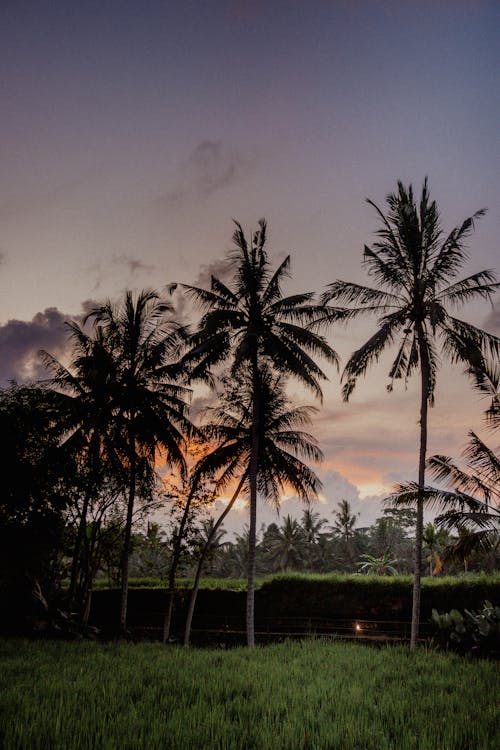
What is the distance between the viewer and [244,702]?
22.3ft

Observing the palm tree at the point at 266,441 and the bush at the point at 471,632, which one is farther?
the palm tree at the point at 266,441

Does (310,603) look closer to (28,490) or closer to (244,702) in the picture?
(28,490)

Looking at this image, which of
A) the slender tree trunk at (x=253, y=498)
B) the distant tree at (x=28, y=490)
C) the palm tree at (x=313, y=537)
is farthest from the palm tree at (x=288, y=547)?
the distant tree at (x=28, y=490)

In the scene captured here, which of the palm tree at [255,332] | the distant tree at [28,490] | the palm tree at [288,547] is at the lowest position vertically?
the palm tree at [288,547]

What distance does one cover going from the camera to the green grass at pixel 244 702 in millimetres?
5184

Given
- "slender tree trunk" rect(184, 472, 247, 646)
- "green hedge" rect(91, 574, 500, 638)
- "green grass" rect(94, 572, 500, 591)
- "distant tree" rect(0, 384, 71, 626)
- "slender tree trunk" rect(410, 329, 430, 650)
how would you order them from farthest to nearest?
1. "green grass" rect(94, 572, 500, 591)
2. "green hedge" rect(91, 574, 500, 638)
3. "slender tree trunk" rect(184, 472, 247, 646)
4. "distant tree" rect(0, 384, 71, 626)
5. "slender tree trunk" rect(410, 329, 430, 650)

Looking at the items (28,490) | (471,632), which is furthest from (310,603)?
(28,490)

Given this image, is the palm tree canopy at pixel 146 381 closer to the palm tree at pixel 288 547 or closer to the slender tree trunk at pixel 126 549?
the slender tree trunk at pixel 126 549

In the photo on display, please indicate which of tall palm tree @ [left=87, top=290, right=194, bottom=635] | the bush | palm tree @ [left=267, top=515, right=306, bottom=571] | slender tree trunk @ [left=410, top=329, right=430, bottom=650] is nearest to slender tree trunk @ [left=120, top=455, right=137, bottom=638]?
tall palm tree @ [left=87, top=290, right=194, bottom=635]

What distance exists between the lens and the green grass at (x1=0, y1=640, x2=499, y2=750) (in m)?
5.18

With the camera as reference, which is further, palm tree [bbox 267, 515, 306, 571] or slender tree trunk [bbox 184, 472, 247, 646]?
palm tree [bbox 267, 515, 306, 571]

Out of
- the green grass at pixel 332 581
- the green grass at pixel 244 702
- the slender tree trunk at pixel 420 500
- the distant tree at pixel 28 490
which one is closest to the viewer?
the green grass at pixel 244 702

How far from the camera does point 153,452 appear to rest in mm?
18797

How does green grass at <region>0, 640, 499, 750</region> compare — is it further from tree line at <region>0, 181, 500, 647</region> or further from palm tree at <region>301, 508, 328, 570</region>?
palm tree at <region>301, 508, 328, 570</region>
